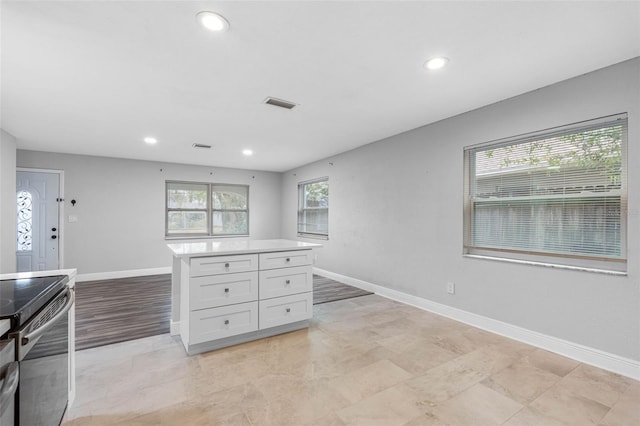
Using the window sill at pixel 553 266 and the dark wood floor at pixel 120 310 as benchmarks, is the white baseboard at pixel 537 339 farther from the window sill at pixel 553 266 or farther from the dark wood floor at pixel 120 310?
the dark wood floor at pixel 120 310

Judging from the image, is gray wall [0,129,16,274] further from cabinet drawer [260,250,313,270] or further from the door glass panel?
cabinet drawer [260,250,313,270]

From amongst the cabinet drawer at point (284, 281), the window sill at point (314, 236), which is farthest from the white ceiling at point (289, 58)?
the window sill at point (314, 236)

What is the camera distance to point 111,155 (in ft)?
18.2

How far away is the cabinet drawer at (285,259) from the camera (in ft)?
9.31

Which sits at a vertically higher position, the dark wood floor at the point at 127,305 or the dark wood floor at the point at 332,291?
the dark wood floor at the point at 332,291

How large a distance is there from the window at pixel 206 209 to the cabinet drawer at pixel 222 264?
4.33m

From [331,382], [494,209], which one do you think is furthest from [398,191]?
[331,382]

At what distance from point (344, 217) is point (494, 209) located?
2.59 m

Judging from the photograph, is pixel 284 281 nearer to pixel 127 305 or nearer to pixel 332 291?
pixel 332 291

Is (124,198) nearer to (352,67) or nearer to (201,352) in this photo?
(201,352)

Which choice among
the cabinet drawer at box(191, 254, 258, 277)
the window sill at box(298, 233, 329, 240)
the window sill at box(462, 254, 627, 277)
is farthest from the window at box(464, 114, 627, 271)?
the window sill at box(298, 233, 329, 240)

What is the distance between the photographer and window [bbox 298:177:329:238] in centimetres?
593

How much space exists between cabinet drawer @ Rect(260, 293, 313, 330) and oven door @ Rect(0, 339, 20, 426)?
6.12 ft

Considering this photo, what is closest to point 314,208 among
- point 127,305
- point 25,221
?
point 127,305
